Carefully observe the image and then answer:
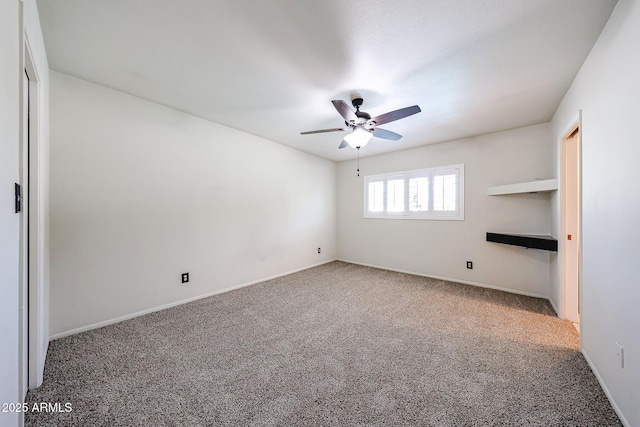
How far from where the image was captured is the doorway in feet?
8.36

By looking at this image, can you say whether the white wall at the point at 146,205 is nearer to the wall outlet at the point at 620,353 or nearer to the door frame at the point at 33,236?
the door frame at the point at 33,236

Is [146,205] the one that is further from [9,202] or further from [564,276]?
[564,276]

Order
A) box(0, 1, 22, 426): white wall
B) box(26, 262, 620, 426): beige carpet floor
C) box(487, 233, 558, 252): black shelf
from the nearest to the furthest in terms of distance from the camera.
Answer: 1. box(0, 1, 22, 426): white wall
2. box(26, 262, 620, 426): beige carpet floor
3. box(487, 233, 558, 252): black shelf

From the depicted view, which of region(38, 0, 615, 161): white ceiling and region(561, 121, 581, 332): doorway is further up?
region(38, 0, 615, 161): white ceiling

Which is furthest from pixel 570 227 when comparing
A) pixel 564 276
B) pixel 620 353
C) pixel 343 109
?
pixel 343 109

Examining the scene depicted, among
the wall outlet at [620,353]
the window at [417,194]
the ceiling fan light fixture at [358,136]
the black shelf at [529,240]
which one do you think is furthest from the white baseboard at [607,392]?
the ceiling fan light fixture at [358,136]

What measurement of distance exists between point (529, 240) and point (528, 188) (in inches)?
25.3

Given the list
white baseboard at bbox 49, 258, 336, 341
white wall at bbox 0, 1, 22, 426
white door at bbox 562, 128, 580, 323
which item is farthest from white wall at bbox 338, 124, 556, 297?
white wall at bbox 0, 1, 22, 426

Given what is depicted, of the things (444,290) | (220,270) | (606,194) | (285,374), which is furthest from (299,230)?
(606,194)

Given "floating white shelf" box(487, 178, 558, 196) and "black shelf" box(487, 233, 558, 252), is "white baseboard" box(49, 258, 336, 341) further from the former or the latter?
"floating white shelf" box(487, 178, 558, 196)

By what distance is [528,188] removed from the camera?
A: 9.66 ft

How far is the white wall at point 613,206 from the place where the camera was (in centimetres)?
128

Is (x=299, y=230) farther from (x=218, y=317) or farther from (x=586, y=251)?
(x=586, y=251)

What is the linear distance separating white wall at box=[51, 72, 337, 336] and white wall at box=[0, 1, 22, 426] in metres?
1.46
